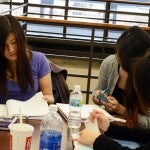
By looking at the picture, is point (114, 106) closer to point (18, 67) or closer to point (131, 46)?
point (131, 46)

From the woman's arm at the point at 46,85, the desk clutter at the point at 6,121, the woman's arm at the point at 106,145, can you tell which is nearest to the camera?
the woman's arm at the point at 106,145

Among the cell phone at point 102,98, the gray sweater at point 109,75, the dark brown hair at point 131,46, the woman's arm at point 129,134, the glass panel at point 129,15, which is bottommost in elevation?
the woman's arm at point 129,134

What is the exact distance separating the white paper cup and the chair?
3.32ft

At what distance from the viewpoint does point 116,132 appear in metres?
1.67

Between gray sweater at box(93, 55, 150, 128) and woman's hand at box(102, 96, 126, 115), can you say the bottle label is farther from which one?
gray sweater at box(93, 55, 150, 128)

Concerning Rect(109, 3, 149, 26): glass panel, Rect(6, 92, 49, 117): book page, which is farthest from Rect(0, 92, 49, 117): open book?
Rect(109, 3, 149, 26): glass panel

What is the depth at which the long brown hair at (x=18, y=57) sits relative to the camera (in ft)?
6.82

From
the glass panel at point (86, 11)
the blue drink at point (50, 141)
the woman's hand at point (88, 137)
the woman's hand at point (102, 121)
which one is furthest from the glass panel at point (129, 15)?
the blue drink at point (50, 141)

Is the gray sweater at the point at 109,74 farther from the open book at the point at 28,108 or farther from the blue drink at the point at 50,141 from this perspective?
the blue drink at the point at 50,141

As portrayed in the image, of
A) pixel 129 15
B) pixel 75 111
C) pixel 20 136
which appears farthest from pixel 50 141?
pixel 129 15

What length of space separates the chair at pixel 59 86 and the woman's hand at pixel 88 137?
2.47 ft

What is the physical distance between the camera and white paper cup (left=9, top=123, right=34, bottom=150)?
1258mm

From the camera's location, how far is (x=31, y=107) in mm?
1912

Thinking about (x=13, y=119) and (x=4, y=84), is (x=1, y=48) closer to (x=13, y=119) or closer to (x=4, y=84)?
(x=4, y=84)
